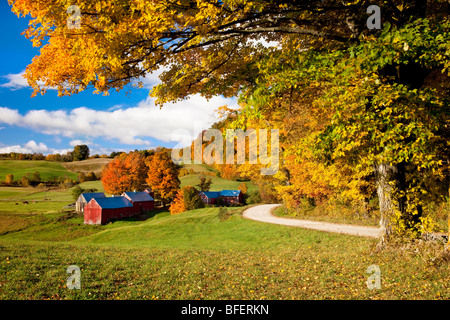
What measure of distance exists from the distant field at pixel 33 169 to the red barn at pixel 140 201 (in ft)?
157

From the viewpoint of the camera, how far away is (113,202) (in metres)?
40.4

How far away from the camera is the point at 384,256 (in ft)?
24.7

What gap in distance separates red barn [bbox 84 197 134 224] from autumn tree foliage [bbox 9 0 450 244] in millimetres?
35030

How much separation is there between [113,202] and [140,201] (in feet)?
18.0

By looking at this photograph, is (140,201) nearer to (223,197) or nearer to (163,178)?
(163,178)

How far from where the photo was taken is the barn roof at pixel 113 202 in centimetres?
3822

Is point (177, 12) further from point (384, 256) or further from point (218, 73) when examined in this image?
point (384, 256)

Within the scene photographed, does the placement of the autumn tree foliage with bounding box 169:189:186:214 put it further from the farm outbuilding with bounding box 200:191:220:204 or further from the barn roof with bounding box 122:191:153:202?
the farm outbuilding with bounding box 200:191:220:204

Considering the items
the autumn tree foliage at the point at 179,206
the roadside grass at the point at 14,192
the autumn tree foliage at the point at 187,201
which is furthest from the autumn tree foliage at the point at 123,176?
the roadside grass at the point at 14,192

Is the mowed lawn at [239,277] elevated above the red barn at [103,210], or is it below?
above

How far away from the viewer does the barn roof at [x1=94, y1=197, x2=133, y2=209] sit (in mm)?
38219

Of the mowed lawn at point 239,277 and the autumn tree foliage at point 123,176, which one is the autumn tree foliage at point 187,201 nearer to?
the autumn tree foliage at point 123,176
